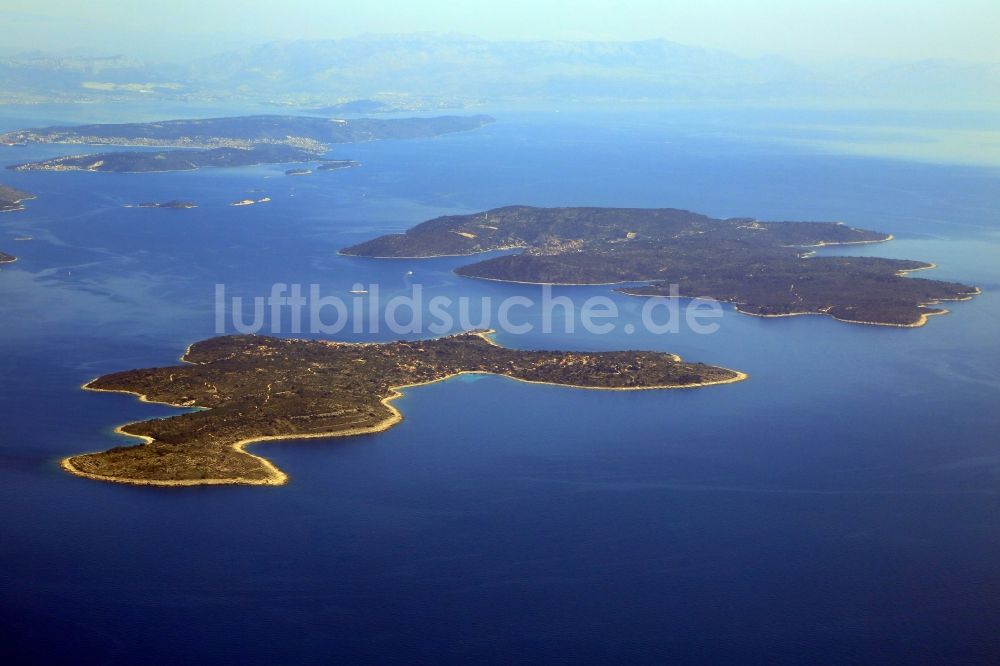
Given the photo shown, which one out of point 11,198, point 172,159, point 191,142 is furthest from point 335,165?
point 11,198

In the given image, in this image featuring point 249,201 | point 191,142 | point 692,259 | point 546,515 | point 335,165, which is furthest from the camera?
point 191,142

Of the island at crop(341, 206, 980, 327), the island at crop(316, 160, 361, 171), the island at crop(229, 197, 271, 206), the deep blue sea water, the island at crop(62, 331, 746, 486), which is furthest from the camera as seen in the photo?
the island at crop(316, 160, 361, 171)

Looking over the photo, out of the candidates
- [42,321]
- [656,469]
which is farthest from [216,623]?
[42,321]

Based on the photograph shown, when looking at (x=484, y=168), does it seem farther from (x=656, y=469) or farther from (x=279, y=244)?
(x=656, y=469)

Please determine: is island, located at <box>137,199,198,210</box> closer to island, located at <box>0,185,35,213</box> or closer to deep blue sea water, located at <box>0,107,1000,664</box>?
island, located at <box>0,185,35,213</box>

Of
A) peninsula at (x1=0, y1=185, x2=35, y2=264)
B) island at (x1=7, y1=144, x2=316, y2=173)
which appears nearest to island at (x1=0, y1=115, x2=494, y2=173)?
island at (x1=7, y1=144, x2=316, y2=173)

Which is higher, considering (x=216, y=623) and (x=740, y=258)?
(x=740, y=258)

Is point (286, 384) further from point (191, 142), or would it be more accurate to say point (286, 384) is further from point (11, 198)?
point (191, 142)
